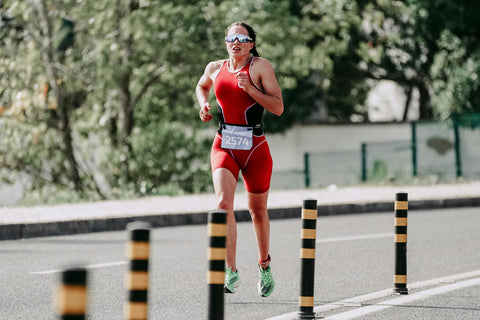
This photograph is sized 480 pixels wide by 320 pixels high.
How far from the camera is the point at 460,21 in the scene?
24062 millimetres

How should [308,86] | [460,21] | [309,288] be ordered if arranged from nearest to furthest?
1. [309,288]
2. [460,21]
3. [308,86]

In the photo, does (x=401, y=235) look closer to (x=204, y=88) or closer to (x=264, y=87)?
(x=264, y=87)

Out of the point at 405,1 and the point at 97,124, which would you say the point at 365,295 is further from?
the point at 405,1

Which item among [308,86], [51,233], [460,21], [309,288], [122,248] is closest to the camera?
[309,288]

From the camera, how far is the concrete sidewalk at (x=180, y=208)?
497 inches

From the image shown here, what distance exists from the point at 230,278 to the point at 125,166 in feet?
43.2

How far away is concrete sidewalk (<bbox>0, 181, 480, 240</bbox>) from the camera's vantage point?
12.6 metres

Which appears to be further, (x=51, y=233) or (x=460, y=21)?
(x=460, y=21)

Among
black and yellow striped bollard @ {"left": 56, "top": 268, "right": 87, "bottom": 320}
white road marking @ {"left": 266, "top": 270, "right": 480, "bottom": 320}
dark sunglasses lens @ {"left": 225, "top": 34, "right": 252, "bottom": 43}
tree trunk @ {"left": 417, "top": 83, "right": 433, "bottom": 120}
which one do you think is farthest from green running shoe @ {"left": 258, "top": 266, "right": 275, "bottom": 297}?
tree trunk @ {"left": 417, "top": 83, "right": 433, "bottom": 120}

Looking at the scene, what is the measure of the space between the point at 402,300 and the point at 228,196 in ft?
4.95

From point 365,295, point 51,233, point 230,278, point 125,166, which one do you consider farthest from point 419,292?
point 125,166

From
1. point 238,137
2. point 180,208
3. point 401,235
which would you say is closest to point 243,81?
point 238,137

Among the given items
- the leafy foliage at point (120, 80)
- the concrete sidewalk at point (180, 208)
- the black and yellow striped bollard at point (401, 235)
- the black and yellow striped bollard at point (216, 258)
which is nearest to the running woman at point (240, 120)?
the black and yellow striped bollard at point (401, 235)

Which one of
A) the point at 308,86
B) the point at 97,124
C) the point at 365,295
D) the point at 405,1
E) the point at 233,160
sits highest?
the point at 405,1
